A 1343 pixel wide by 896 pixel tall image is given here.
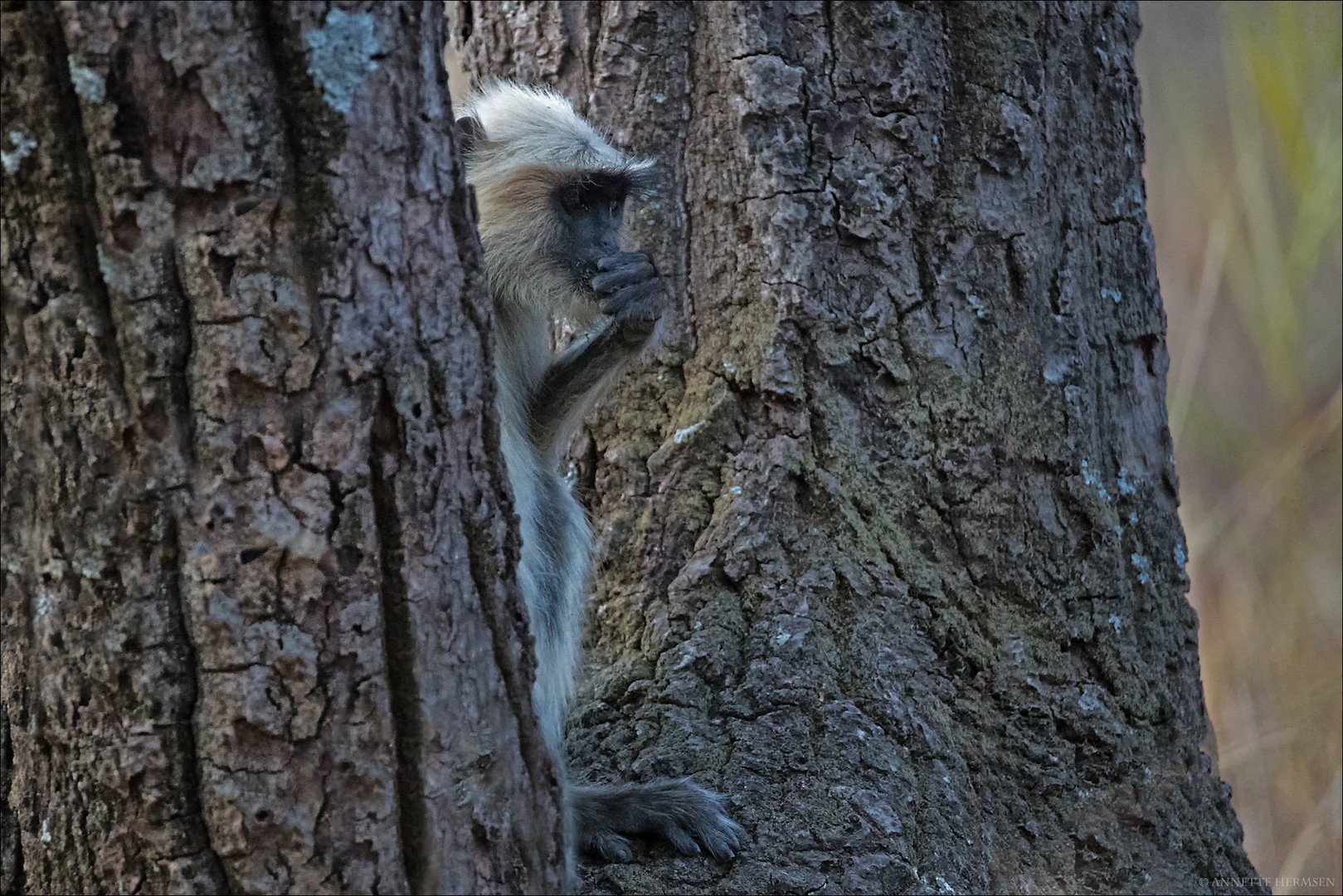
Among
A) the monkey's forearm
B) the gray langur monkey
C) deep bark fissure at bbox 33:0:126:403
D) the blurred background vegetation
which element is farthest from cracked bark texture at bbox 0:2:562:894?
the blurred background vegetation

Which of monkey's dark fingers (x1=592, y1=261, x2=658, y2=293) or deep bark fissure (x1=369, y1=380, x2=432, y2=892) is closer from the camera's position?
deep bark fissure (x1=369, y1=380, x2=432, y2=892)

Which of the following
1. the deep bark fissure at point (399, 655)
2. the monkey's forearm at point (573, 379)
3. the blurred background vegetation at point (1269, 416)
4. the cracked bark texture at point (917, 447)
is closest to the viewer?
the deep bark fissure at point (399, 655)

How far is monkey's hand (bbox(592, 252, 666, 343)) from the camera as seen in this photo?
99.1 inches

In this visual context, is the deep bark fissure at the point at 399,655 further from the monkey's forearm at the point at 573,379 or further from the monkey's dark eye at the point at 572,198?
the monkey's dark eye at the point at 572,198

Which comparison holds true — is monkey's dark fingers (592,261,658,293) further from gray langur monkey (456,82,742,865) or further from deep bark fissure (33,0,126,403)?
deep bark fissure (33,0,126,403)

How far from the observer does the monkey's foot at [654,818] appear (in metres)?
2.18

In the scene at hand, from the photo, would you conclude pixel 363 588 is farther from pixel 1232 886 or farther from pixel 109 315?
A: pixel 1232 886

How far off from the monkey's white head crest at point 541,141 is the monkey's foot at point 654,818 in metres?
1.33

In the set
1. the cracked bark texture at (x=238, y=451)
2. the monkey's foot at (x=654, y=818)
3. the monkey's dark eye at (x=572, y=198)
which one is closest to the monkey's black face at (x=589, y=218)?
the monkey's dark eye at (x=572, y=198)

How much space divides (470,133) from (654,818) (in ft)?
5.04

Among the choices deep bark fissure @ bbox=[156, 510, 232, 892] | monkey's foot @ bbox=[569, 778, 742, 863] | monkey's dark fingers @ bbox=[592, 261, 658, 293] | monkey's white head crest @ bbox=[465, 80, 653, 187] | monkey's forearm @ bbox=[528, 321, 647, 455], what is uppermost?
monkey's white head crest @ bbox=[465, 80, 653, 187]

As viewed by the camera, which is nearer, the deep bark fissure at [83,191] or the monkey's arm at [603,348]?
the deep bark fissure at [83,191]

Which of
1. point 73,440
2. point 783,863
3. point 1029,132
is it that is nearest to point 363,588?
point 73,440

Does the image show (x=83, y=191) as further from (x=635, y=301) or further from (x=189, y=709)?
(x=635, y=301)
